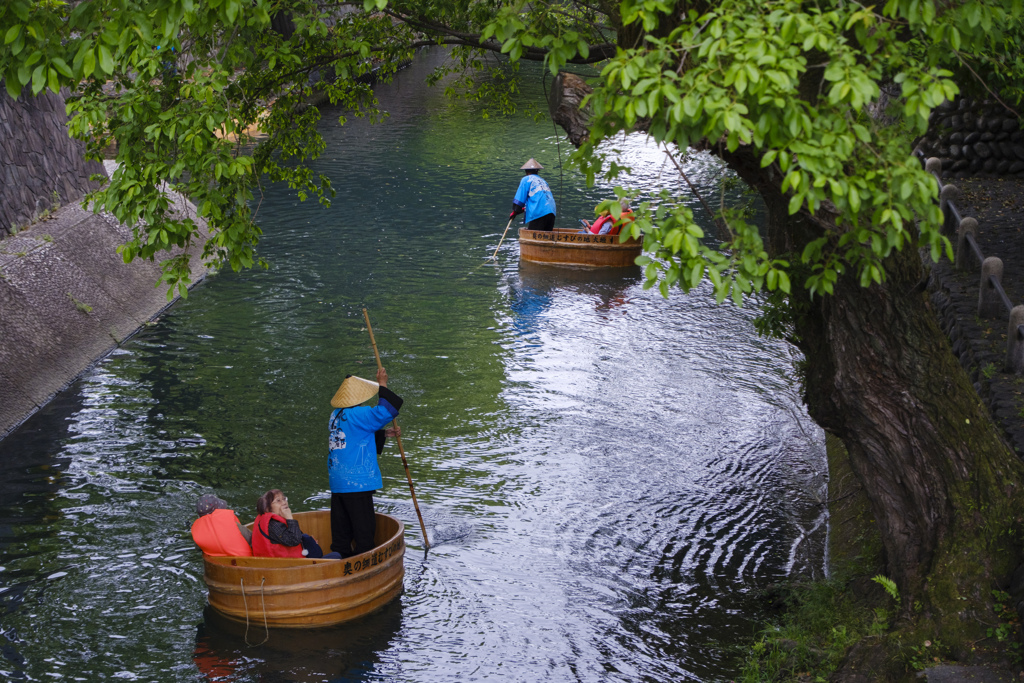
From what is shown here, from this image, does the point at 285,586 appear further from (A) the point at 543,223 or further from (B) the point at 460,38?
(A) the point at 543,223

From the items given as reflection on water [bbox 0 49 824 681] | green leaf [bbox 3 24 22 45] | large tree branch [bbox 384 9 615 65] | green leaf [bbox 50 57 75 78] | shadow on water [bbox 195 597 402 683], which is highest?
large tree branch [bbox 384 9 615 65]

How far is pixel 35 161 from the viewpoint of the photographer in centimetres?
1920

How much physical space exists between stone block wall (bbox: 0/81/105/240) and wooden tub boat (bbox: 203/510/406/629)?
11841 millimetres

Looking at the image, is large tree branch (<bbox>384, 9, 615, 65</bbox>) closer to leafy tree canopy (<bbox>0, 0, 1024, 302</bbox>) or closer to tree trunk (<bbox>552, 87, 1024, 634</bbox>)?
leafy tree canopy (<bbox>0, 0, 1024, 302</bbox>)

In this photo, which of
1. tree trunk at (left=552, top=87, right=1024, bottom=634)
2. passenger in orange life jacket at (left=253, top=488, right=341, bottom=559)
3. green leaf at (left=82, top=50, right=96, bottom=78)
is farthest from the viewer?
passenger in orange life jacket at (left=253, top=488, right=341, bottom=559)

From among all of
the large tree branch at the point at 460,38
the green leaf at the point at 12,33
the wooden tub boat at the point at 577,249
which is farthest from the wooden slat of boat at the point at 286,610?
the wooden tub boat at the point at 577,249

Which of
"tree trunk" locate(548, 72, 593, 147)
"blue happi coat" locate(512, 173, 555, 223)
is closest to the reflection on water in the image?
"blue happi coat" locate(512, 173, 555, 223)

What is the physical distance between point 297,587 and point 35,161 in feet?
46.0

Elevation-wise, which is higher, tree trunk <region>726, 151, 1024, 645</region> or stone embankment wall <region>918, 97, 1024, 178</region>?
stone embankment wall <region>918, 97, 1024, 178</region>

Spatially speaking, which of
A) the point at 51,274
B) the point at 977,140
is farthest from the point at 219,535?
the point at 977,140

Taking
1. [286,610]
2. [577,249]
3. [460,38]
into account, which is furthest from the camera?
[577,249]

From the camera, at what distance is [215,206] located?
26.0ft

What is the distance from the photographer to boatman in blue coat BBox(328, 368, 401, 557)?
9453 mm

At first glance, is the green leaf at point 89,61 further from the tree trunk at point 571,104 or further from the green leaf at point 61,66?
the tree trunk at point 571,104
